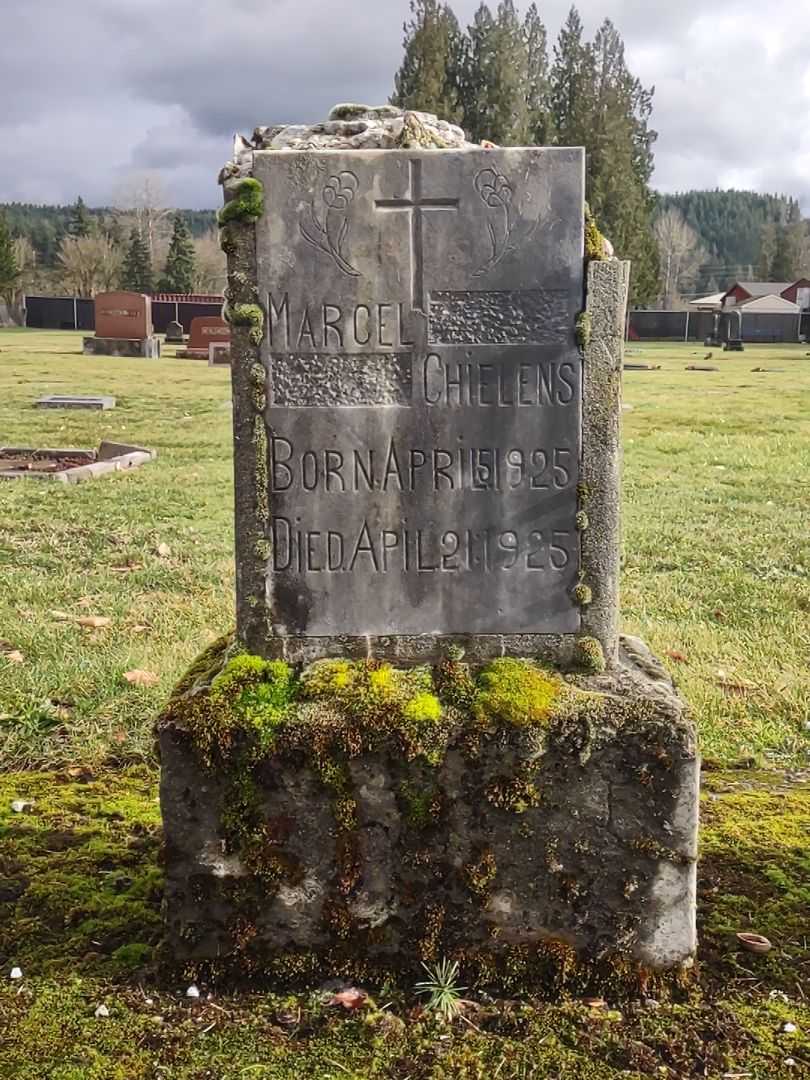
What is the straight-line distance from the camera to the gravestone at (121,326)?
113 ft

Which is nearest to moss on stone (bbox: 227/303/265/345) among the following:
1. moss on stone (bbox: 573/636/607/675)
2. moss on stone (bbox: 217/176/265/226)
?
moss on stone (bbox: 217/176/265/226)

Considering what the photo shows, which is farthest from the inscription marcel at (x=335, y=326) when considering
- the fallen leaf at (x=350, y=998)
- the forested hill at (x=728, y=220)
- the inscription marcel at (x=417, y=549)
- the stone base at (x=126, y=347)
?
the forested hill at (x=728, y=220)

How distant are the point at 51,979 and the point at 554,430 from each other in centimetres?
204

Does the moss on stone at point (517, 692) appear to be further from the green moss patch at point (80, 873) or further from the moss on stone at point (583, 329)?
the green moss patch at point (80, 873)

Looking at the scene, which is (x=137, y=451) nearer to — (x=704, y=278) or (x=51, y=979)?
(x=51, y=979)

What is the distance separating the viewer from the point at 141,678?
4.86 meters

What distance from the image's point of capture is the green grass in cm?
455

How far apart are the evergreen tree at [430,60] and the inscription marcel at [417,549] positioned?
41.9 meters

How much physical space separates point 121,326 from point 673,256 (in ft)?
306

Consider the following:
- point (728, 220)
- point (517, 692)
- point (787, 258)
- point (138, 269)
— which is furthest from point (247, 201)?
point (728, 220)

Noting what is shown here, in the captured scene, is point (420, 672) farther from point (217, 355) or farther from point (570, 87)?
point (570, 87)

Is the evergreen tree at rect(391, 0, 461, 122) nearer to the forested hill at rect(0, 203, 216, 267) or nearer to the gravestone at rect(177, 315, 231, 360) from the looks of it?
the gravestone at rect(177, 315, 231, 360)

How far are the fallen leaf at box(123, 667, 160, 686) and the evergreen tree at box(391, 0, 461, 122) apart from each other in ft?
133

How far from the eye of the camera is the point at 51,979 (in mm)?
2783
